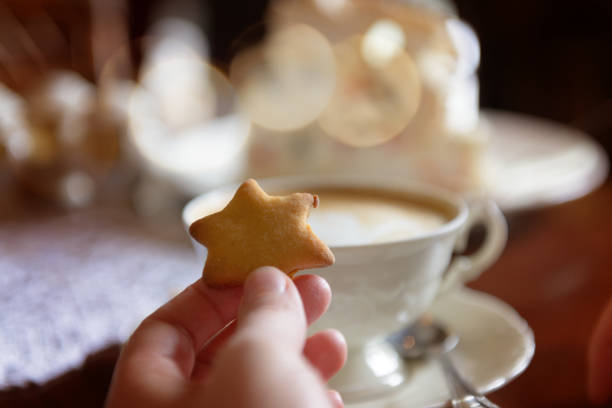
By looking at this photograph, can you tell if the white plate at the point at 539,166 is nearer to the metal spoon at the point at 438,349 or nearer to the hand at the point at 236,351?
the metal spoon at the point at 438,349

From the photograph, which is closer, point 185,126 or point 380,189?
point 380,189

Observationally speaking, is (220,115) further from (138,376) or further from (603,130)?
(138,376)

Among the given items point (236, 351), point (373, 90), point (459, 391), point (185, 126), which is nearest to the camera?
point (236, 351)

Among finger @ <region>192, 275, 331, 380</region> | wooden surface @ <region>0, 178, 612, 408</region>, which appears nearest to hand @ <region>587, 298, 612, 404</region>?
wooden surface @ <region>0, 178, 612, 408</region>

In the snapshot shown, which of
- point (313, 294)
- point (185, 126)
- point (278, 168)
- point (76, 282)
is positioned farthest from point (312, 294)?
point (185, 126)

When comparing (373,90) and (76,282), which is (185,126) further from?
Answer: (76,282)

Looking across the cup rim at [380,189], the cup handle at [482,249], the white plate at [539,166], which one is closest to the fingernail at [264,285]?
the cup rim at [380,189]
